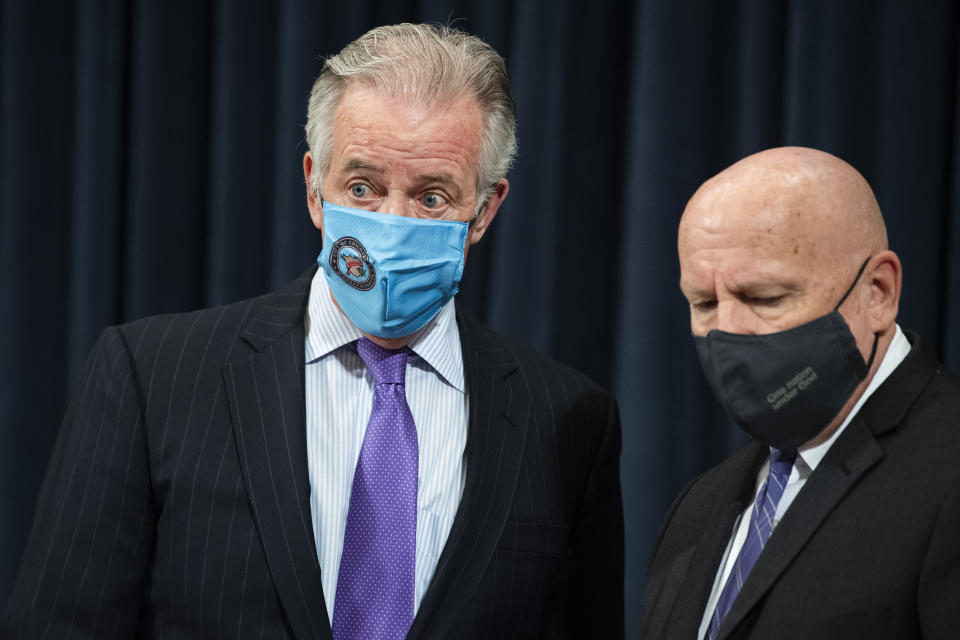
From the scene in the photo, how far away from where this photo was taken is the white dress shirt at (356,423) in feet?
5.61

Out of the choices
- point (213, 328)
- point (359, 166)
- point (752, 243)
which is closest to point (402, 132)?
point (359, 166)

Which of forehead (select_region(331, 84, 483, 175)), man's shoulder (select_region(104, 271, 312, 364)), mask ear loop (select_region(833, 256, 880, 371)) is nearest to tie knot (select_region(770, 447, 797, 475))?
mask ear loop (select_region(833, 256, 880, 371))

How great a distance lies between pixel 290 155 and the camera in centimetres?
266

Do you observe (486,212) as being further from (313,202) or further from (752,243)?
(752,243)

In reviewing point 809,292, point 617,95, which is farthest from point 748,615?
point 617,95

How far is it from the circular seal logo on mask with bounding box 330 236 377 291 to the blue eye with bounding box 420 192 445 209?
13 centimetres

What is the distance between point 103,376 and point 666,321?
1252 millimetres

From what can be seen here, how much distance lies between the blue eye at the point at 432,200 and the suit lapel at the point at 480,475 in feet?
0.90

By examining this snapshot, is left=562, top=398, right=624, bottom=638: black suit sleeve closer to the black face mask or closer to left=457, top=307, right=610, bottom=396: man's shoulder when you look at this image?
left=457, top=307, right=610, bottom=396: man's shoulder

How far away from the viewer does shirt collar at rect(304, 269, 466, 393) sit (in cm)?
180

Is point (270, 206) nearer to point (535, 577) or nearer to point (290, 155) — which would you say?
point (290, 155)

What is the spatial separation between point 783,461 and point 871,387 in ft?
0.52

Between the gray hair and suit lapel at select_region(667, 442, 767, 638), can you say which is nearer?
suit lapel at select_region(667, 442, 767, 638)

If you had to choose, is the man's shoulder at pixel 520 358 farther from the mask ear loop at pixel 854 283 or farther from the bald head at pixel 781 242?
the mask ear loop at pixel 854 283
